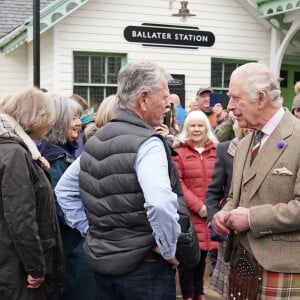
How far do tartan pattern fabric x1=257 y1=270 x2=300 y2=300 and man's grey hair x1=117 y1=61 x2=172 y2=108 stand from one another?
113cm

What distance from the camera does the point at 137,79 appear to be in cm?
304

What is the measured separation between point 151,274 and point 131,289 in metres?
0.13

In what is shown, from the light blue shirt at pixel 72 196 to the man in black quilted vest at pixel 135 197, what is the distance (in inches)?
18.3

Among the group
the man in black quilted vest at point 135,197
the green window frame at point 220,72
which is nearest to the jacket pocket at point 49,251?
Result: the man in black quilted vest at point 135,197

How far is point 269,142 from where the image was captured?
302cm

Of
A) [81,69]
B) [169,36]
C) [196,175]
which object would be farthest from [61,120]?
[169,36]

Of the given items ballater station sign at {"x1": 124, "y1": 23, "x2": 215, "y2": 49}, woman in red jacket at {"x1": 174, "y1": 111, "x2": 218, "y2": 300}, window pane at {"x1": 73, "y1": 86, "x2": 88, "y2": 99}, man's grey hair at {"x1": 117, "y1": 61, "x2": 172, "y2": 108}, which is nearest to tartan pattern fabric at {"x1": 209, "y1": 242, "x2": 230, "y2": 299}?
woman in red jacket at {"x1": 174, "y1": 111, "x2": 218, "y2": 300}

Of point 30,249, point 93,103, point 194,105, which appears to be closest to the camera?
point 30,249

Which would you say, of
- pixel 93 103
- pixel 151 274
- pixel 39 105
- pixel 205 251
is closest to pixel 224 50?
pixel 93 103

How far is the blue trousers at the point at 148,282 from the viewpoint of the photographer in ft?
9.78

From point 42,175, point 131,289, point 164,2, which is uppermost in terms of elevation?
point 164,2

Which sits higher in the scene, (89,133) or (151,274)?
(89,133)

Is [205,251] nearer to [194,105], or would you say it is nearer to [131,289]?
[131,289]

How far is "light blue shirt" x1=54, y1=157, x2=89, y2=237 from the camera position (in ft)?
11.9
